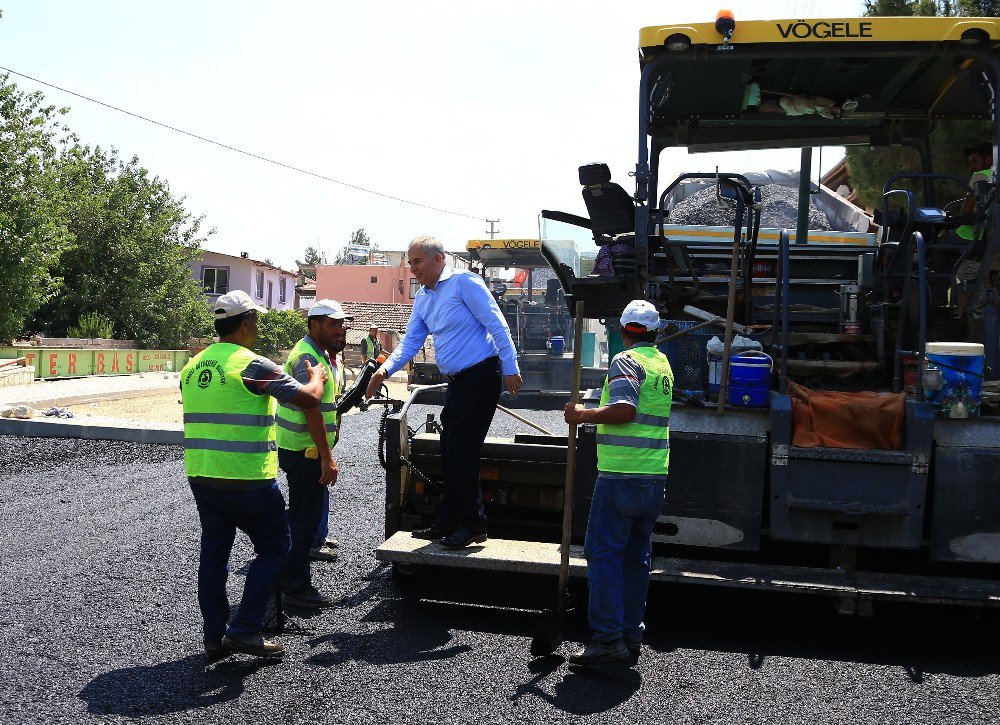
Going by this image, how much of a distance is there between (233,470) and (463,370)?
4.57ft

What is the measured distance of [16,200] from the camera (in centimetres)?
2306

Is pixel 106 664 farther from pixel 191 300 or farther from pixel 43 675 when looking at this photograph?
pixel 191 300

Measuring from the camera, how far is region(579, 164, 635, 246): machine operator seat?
5.23 m

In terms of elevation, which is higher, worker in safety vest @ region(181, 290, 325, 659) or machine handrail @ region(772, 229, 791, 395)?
machine handrail @ region(772, 229, 791, 395)

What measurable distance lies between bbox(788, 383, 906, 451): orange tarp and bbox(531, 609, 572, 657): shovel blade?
1.33 metres

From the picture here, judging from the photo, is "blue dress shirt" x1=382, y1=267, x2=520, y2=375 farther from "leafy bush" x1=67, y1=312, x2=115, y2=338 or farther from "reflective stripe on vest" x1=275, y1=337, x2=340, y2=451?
"leafy bush" x1=67, y1=312, x2=115, y2=338

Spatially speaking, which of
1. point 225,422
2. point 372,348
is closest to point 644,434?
point 225,422

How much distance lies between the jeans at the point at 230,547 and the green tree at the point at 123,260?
2778 cm

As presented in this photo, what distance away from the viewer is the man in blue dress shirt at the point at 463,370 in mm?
4973

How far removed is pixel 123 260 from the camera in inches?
1232

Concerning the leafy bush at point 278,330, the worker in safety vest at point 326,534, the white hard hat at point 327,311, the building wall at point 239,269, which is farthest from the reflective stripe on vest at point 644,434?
the building wall at point 239,269

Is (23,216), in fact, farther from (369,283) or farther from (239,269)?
(369,283)

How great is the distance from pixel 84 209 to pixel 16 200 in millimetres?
7703

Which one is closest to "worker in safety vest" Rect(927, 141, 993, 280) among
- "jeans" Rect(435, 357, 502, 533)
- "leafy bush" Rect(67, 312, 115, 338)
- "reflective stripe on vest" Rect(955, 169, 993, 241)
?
"reflective stripe on vest" Rect(955, 169, 993, 241)
